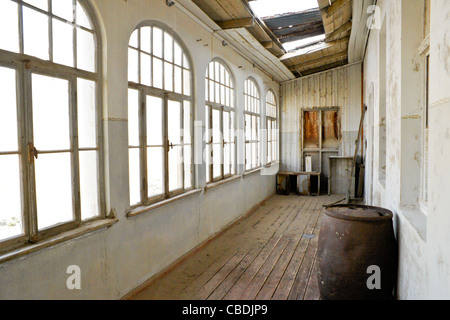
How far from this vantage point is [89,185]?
9.10 feet

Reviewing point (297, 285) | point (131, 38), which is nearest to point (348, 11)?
point (131, 38)

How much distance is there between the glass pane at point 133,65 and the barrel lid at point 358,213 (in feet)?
7.24

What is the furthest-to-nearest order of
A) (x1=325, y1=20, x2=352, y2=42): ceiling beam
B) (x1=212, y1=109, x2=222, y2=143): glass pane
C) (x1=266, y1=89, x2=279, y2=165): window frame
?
(x1=266, y1=89, x2=279, y2=165): window frame < (x1=325, y1=20, x2=352, y2=42): ceiling beam < (x1=212, y1=109, x2=222, y2=143): glass pane

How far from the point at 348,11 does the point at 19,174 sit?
15.9ft

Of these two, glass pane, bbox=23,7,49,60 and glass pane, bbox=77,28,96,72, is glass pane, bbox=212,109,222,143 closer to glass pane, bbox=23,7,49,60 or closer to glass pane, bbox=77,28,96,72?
glass pane, bbox=77,28,96,72

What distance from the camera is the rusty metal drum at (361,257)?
2568mm

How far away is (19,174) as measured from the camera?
216 centimetres

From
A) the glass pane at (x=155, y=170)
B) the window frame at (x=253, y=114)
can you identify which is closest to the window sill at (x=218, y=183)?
the window frame at (x=253, y=114)

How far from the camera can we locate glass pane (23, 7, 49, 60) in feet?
7.18

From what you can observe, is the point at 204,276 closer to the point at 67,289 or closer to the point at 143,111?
the point at 67,289

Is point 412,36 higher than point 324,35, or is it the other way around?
point 324,35

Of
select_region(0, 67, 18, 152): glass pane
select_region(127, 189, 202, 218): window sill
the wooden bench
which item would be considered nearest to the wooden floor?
select_region(127, 189, 202, 218): window sill

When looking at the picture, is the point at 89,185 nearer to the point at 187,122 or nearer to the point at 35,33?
the point at 35,33

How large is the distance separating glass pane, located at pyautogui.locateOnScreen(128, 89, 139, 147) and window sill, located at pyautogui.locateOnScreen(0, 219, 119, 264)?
0.81 m
